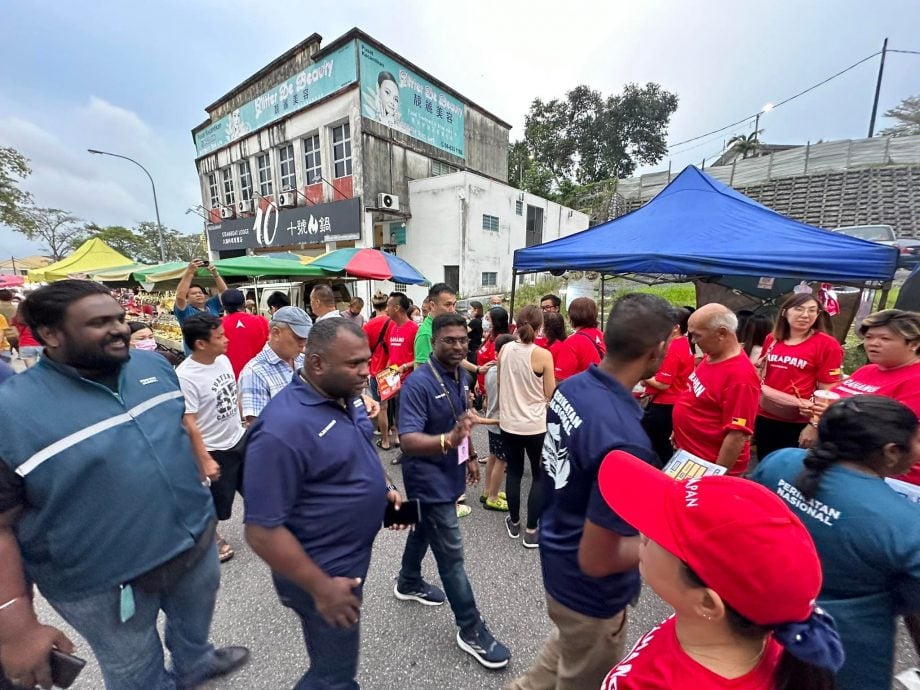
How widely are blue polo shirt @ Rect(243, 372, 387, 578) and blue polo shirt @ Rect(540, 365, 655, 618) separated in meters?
0.74

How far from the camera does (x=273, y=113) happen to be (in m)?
18.5

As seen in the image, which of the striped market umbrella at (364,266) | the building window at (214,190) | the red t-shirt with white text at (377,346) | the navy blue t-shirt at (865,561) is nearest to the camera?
the navy blue t-shirt at (865,561)

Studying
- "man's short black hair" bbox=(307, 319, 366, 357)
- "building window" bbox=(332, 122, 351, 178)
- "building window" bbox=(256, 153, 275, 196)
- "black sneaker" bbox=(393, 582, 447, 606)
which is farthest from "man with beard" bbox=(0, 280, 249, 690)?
"building window" bbox=(256, 153, 275, 196)

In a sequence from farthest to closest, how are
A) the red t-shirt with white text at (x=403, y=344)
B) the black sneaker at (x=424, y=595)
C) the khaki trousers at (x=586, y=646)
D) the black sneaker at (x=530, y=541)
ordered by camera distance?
the red t-shirt with white text at (x=403, y=344)
the black sneaker at (x=530, y=541)
the black sneaker at (x=424, y=595)
the khaki trousers at (x=586, y=646)

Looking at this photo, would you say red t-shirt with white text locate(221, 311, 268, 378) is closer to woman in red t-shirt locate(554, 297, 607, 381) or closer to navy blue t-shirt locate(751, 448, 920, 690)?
woman in red t-shirt locate(554, 297, 607, 381)

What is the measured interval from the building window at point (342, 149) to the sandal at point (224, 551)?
16.0 metres

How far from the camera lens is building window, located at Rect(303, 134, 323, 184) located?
17.2 meters

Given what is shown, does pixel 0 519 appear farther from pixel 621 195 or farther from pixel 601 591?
pixel 621 195

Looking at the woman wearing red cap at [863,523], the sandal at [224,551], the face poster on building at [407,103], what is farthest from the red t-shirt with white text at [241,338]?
the face poster on building at [407,103]

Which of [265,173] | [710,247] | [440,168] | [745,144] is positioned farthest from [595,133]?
[710,247]

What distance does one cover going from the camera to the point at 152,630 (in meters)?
1.64

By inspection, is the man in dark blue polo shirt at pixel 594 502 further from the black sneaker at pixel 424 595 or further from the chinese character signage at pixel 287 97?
the chinese character signage at pixel 287 97

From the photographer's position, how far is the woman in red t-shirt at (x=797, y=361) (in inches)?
117

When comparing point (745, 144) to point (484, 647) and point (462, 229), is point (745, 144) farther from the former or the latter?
point (484, 647)
